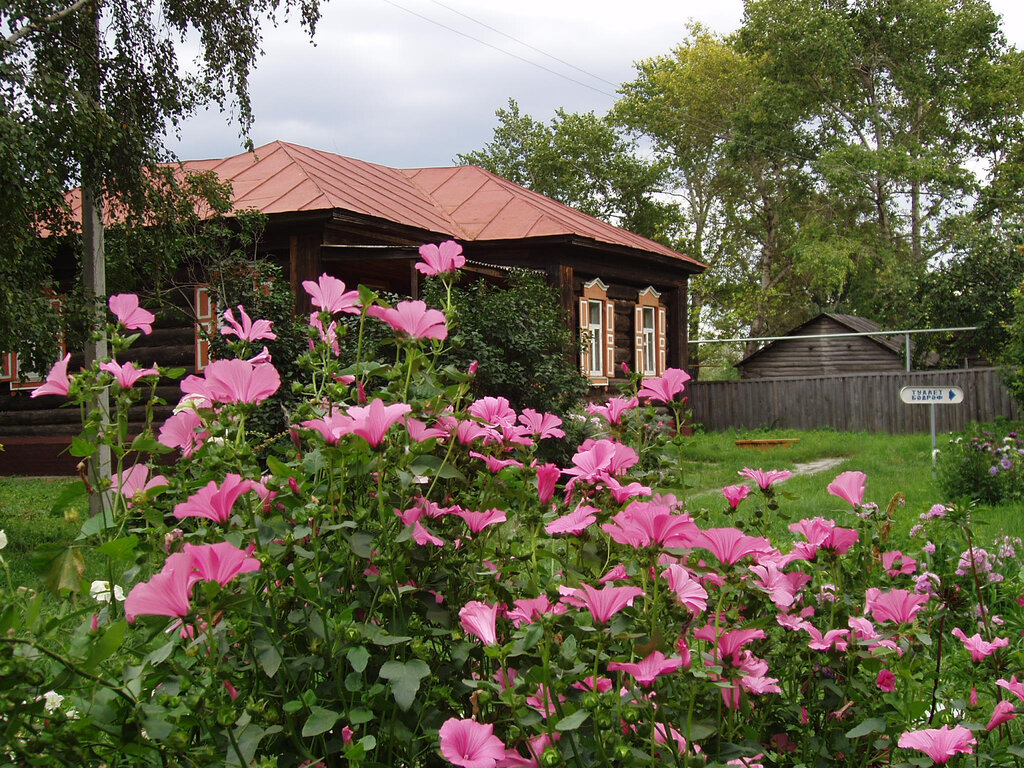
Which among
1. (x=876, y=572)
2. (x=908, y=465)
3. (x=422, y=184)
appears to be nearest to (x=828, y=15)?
(x=422, y=184)

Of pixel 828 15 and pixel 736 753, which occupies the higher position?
pixel 828 15

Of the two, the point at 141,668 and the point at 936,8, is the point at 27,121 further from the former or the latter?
the point at 936,8

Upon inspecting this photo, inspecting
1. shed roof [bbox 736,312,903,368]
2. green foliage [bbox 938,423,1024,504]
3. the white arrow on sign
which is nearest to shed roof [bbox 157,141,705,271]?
the white arrow on sign

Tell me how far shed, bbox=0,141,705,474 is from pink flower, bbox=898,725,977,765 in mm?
9609

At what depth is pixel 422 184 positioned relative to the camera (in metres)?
16.6

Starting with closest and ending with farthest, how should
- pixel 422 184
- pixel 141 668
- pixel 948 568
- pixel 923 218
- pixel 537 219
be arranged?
1. pixel 141 668
2. pixel 948 568
3. pixel 537 219
4. pixel 422 184
5. pixel 923 218

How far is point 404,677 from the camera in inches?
44.6

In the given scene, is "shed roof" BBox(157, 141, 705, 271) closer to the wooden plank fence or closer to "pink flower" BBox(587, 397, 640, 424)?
the wooden plank fence

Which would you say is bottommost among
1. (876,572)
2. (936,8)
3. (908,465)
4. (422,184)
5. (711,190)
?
(908,465)

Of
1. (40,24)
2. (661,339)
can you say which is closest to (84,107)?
(40,24)

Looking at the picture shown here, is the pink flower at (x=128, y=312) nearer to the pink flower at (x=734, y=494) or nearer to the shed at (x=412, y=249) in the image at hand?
the pink flower at (x=734, y=494)

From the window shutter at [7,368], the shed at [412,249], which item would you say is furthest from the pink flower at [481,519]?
the window shutter at [7,368]

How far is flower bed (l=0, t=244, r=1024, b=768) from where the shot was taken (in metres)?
1.09

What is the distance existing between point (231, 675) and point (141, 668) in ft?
0.46
